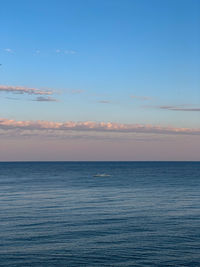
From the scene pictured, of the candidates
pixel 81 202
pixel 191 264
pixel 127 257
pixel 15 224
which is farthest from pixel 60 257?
pixel 81 202

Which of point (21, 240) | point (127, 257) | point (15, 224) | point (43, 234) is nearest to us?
point (127, 257)

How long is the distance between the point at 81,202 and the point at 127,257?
4368cm

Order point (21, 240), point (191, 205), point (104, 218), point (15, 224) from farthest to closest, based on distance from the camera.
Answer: point (191, 205), point (104, 218), point (15, 224), point (21, 240)

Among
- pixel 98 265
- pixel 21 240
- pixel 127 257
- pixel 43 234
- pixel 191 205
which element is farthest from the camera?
pixel 191 205

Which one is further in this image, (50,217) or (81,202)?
(81,202)

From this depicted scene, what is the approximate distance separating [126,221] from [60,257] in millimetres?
22149

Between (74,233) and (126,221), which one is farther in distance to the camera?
(126,221)

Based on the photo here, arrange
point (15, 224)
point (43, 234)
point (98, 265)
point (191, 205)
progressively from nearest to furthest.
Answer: point (98, 265)
point (43, 234)
point (15, 224)
point (191, 205)

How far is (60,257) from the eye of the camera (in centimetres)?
4262

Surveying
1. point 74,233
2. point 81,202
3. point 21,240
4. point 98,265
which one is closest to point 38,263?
point 98,265

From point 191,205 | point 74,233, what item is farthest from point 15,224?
point 191,205

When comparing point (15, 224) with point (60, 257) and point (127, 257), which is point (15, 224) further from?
point (127, 257)

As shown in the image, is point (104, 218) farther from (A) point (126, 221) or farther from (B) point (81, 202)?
(B) point (81, 202)

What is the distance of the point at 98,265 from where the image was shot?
1580 inches
